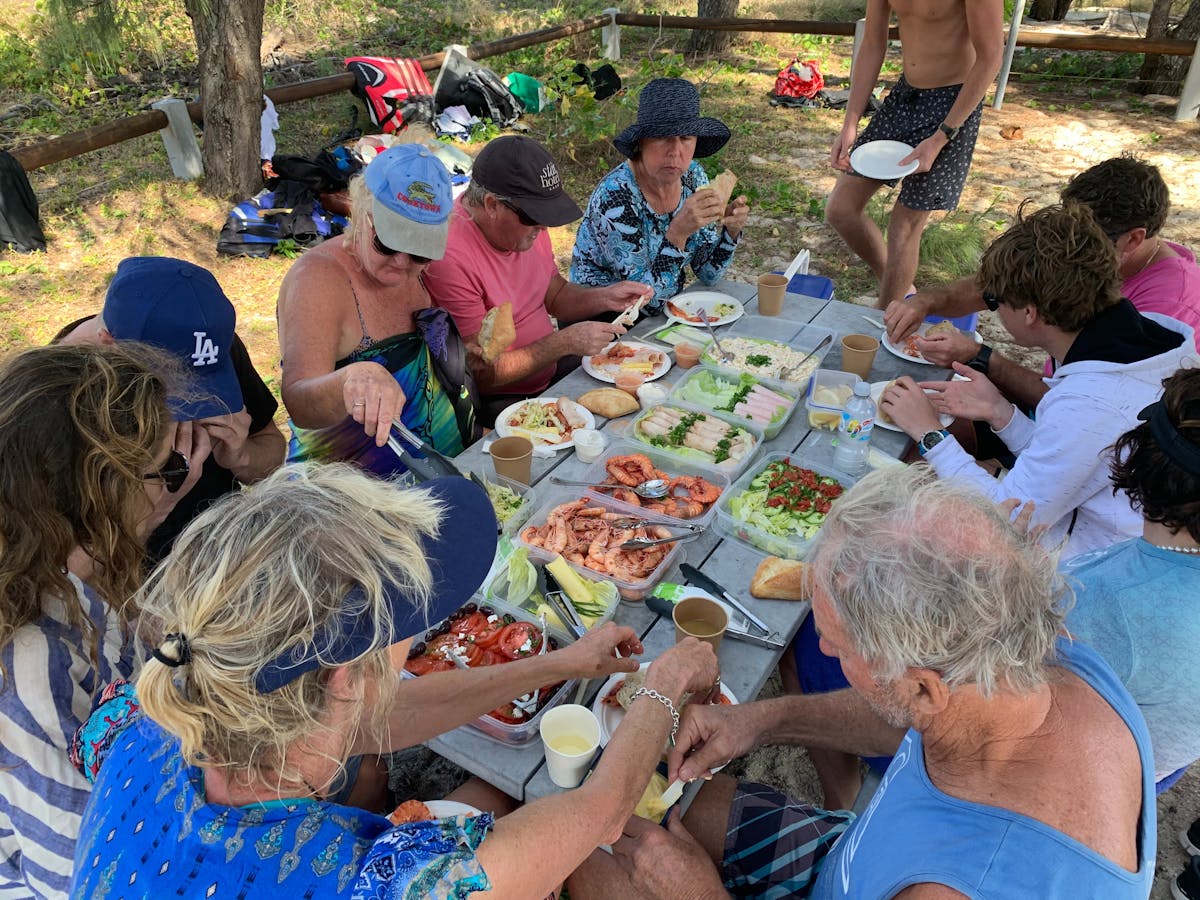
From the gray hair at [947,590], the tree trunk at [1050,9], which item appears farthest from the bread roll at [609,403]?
the tree trunk at [1050,9]

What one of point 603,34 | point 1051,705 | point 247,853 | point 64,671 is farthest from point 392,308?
point 603,34

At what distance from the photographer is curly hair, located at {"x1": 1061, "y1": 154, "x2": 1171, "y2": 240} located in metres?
2.97

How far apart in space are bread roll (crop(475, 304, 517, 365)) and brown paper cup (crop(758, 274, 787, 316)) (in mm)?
1256

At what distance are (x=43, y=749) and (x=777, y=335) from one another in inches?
122

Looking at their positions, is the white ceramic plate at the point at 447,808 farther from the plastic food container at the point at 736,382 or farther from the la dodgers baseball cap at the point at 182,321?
the plastic food container at the point at 736,382

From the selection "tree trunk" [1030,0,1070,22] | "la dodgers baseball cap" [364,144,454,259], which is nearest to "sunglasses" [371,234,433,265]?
"la dodgers baseball cap" [364,144,454,259]

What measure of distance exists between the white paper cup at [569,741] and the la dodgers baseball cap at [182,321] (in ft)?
4.51

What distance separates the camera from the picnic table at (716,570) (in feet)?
5.92

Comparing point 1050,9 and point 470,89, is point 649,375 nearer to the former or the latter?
point 470,89

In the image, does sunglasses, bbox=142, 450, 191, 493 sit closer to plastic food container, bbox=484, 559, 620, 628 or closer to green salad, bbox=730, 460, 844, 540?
plastic food container, bbox=484, 559, 620, 628

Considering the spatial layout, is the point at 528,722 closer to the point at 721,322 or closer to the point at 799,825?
the point at 799,825

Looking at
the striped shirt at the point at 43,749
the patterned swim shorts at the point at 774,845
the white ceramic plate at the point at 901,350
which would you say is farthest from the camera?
the white ceramic plate at the point at 901,350

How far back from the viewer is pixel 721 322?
3.63 m

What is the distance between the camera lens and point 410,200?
2627mm
